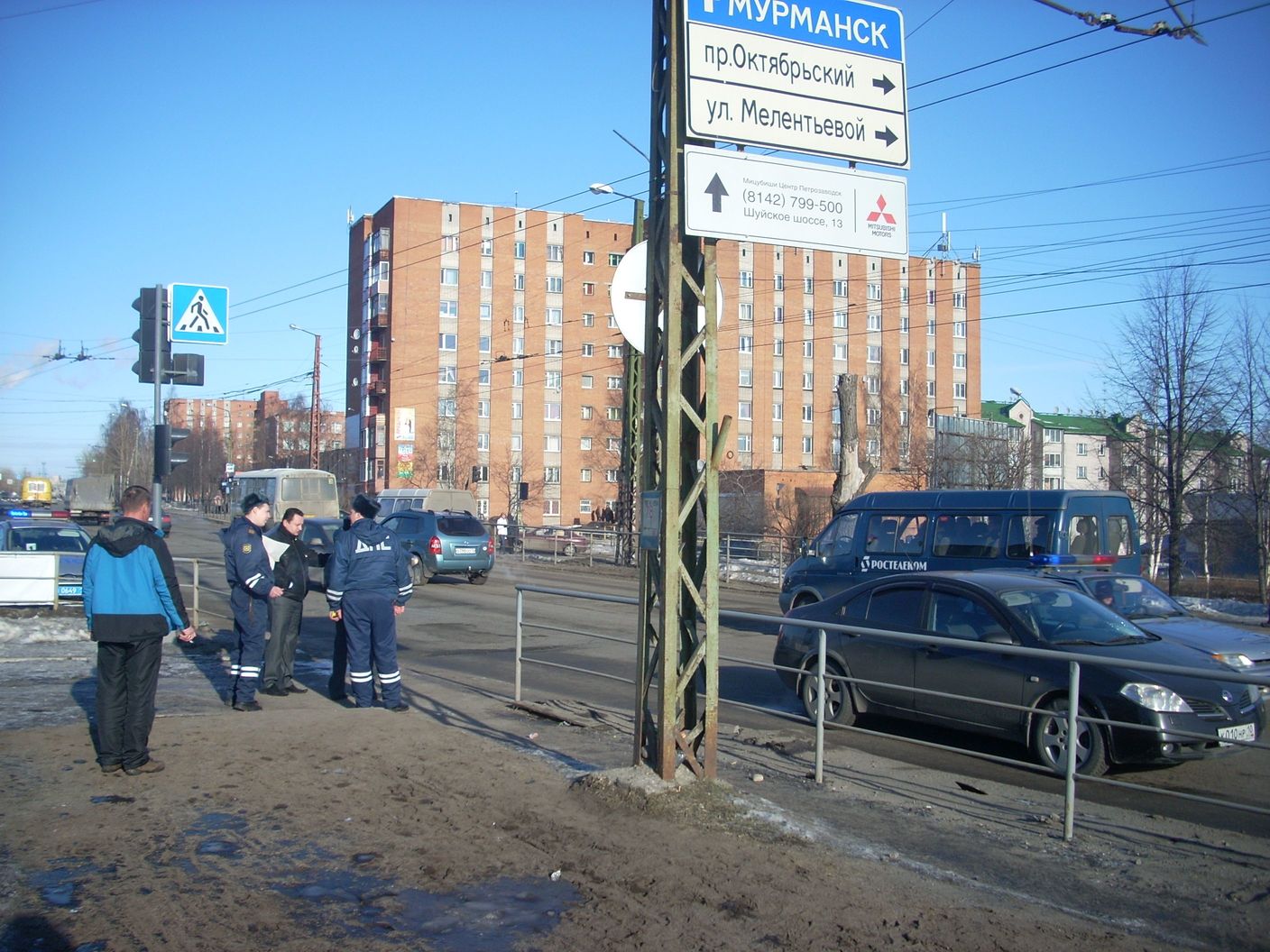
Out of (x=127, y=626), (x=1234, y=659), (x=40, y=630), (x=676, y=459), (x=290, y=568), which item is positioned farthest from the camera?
(x=40, y=630)

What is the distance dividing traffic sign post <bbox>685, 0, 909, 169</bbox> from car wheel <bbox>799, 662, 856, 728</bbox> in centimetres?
462

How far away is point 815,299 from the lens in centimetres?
7138

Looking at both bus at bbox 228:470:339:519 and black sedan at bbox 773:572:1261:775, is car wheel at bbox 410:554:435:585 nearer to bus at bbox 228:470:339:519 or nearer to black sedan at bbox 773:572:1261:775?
black sedan at bbox 773:572:1261:775

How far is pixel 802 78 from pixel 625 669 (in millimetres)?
7688

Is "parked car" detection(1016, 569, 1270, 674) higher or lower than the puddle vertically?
higher

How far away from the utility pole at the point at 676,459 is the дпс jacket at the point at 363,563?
351cm

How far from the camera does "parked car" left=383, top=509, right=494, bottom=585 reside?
80.6 ft

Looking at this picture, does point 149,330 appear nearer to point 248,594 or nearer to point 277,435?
point 248,594

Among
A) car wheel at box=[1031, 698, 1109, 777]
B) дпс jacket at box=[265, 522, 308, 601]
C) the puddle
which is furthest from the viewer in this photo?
дпс jacket at box=[265, 522, 308, 601]

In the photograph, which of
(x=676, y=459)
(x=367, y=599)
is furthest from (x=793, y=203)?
(x=367, y=599)

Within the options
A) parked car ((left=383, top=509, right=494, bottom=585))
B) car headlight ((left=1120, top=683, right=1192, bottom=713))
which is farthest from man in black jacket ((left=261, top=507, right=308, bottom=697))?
parked car ((left=383, top=509, right=494, bottom=585))

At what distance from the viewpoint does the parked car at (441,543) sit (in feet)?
80.6

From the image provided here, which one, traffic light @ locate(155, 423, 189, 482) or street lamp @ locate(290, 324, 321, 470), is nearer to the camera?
traffic light @ locate(155, 423, 189, 482)

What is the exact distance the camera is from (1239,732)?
7.48 m
